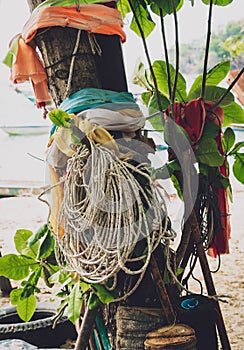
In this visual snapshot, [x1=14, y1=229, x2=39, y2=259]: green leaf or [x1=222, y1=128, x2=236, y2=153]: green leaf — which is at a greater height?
[x1=222, y1=128, x2=236, y2=153]: green leaf

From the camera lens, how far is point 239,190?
4516 millimetres

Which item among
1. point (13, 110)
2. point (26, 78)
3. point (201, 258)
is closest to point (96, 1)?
point (26, 78)

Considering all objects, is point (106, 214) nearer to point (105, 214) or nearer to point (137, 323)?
point (105, 214)

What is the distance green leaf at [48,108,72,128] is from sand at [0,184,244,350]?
2.41ft

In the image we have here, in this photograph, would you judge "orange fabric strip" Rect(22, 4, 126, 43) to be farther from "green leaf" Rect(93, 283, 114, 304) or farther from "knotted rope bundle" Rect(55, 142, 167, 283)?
"green leaf" Rect(93, 283, 114, 304)

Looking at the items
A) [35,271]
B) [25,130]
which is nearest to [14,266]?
[35,271]

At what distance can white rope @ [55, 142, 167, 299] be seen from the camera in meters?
1.24

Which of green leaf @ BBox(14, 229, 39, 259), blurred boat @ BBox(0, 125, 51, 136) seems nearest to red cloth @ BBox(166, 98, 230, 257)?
green leaf @ BBox(14, 229, 39, 259)

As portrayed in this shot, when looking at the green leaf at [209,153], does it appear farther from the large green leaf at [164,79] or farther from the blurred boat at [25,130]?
the blurred boat at [25,130]

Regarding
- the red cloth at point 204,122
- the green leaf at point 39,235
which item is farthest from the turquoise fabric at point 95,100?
the green leaf at point 39,235

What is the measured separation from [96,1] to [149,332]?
0.71 metres

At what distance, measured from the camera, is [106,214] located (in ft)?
4.17

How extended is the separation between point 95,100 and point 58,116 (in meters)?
0.13

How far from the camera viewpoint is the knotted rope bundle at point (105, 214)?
1241 mm
